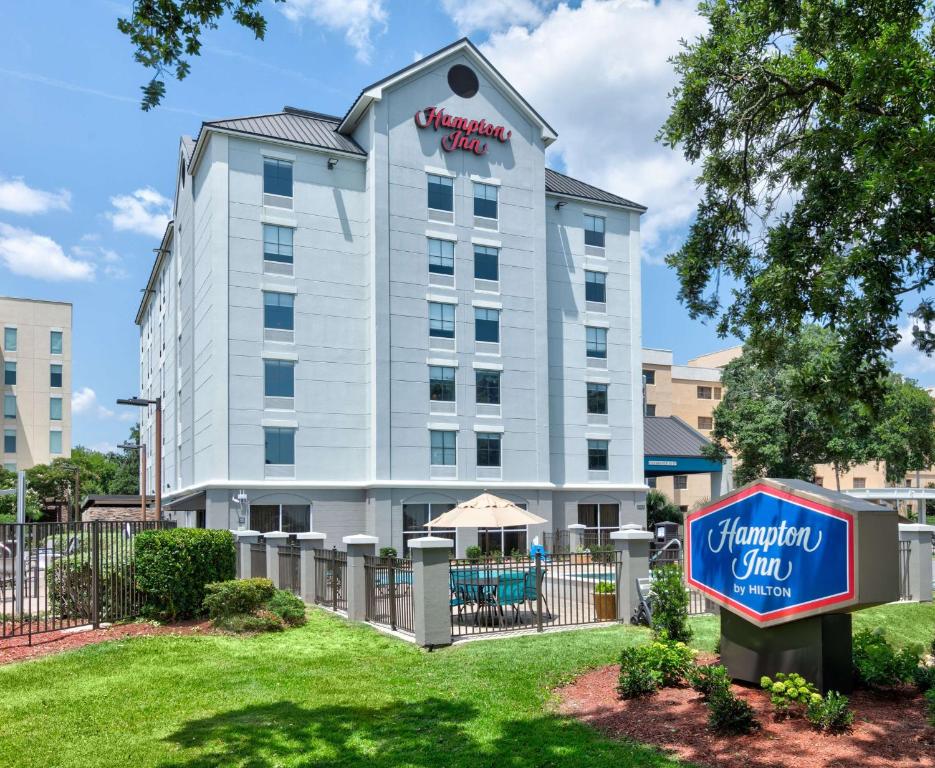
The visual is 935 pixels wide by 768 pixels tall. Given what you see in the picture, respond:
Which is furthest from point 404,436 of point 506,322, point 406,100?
point 406,100

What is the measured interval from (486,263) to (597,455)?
1054cm

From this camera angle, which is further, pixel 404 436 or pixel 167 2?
pixel 404 436

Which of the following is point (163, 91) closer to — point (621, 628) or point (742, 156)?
point (742, 156)

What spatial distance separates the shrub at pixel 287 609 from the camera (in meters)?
15.9

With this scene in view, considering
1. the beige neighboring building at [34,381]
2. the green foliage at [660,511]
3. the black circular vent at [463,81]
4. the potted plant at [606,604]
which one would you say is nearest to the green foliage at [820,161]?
the potted plant at [606,604]

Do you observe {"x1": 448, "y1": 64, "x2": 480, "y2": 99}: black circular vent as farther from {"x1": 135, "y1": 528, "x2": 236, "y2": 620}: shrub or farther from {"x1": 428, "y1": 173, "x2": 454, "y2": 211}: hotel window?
{"x1": 135, "y1": 528, "x2": 236, "y2": 620}: shrub

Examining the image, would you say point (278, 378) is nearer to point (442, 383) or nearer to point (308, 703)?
point (442, 383)

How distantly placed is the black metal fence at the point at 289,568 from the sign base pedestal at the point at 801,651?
12.7m

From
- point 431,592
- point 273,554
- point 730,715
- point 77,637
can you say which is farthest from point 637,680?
point 273,554

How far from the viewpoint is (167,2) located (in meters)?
8.29

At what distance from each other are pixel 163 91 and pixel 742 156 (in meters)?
8.84

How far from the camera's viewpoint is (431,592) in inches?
541

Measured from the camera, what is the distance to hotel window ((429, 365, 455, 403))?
35.8 metres

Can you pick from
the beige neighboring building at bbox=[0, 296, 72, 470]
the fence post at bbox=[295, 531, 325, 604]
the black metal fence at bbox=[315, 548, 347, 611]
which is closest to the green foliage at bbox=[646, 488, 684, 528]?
the fence post at bbox=[295, 531, 325, 604]
